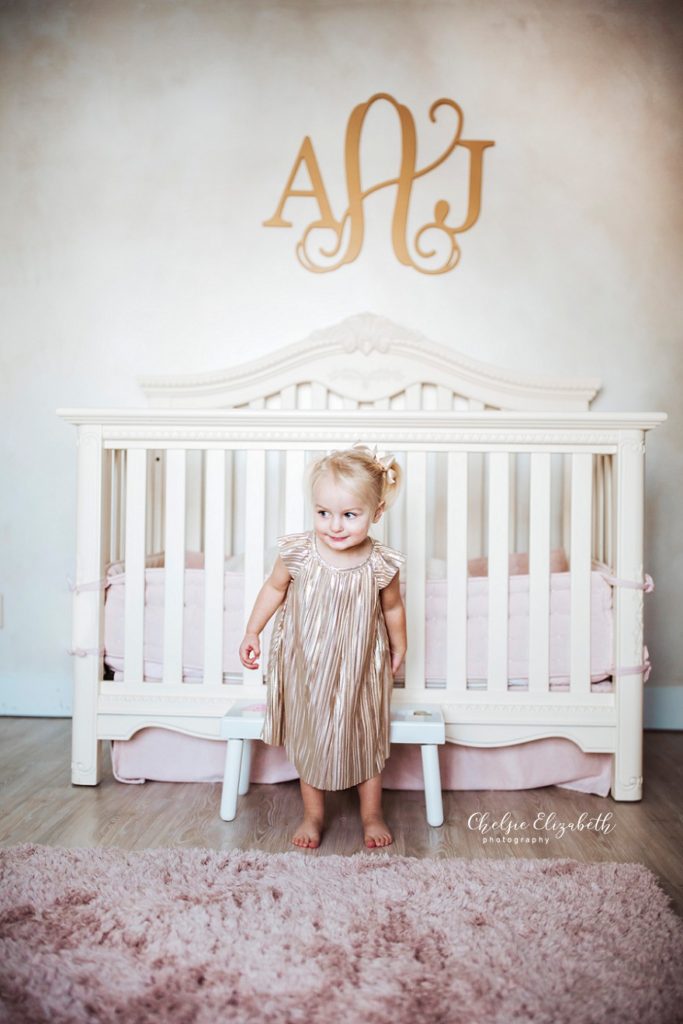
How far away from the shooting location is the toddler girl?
1279mm

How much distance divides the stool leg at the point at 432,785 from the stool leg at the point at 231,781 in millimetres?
338

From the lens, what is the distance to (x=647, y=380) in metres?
2.20

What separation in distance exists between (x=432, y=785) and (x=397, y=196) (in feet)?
5.43

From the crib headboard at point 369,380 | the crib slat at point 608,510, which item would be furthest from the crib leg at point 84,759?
the crib slat at point 608,510

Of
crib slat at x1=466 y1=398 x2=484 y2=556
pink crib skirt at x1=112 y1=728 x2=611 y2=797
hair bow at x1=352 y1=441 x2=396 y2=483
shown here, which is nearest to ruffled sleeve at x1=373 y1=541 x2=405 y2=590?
hair bow at x1=352 y1=441 x2=396 y2=483

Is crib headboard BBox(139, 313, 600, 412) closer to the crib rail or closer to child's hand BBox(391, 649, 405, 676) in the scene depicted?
the crib rail

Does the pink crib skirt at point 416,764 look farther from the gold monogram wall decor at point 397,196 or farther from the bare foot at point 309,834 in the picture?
the gold monogram wall decor at point 397,196

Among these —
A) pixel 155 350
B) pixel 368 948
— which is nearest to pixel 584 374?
pixel 155 350

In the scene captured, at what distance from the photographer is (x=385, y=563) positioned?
1.34 metres

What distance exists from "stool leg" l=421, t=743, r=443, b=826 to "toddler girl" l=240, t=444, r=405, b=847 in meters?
0.08

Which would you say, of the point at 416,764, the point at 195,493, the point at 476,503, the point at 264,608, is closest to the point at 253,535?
the point at 264,608

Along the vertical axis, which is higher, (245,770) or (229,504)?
(229,504)

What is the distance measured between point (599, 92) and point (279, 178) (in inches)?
37.8

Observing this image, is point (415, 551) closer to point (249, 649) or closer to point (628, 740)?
point (249, 649)
